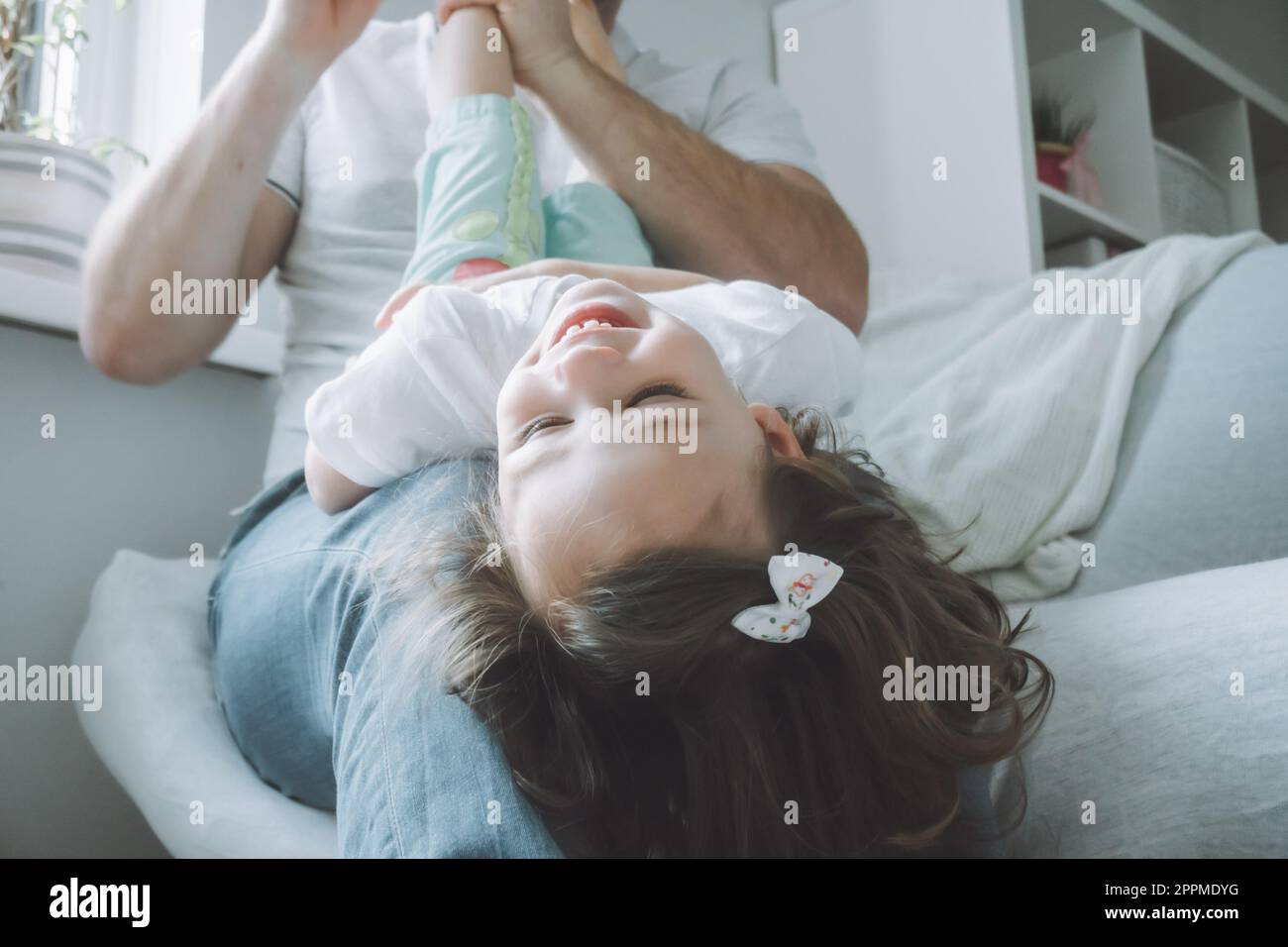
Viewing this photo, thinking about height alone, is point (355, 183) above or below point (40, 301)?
above

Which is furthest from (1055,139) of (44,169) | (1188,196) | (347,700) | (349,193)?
(347,700)

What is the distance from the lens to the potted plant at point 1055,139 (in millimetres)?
1657

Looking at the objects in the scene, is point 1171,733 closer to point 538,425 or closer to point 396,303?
point 538,425

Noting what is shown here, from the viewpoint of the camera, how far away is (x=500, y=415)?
53 centimetres

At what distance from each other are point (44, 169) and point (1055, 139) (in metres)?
1.50

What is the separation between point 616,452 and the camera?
0.49m

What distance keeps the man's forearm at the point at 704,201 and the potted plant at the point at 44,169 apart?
1.52 feet

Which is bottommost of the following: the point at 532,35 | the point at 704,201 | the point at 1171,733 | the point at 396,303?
the point at 1171,733

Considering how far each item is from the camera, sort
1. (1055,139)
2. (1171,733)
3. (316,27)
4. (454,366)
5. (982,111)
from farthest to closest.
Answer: (1055,139), (982,111), (316,27), (454,366), (1171,733)

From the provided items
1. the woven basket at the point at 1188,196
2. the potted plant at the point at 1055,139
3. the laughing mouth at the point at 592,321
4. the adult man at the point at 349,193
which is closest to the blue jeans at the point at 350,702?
the laughing mouth at the point at 592,321

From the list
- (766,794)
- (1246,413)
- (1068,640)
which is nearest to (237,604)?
(766,794)

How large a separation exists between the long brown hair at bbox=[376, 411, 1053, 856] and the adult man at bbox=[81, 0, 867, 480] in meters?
0.47
